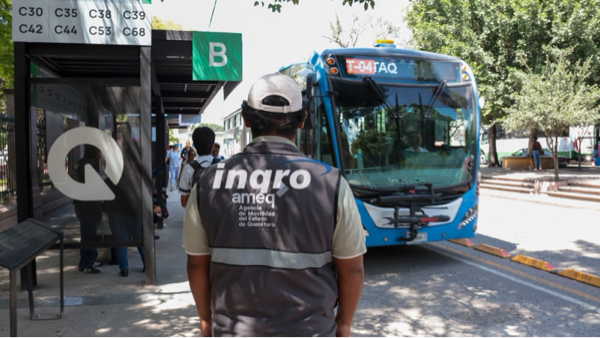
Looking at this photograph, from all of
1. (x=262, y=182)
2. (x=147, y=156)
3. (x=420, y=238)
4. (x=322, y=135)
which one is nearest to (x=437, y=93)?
(x=322, y=135)

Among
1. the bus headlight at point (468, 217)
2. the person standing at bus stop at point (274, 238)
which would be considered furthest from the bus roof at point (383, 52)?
the person standing at bus stop at point (274, 238)

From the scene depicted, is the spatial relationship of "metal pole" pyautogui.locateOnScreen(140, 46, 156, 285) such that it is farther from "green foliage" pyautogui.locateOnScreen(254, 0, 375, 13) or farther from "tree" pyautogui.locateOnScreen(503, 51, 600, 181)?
"tree" pyautogui.locateOnScreen(503, 51, 600, 181)

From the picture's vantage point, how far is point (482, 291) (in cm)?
691

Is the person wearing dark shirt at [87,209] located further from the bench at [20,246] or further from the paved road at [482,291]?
the paved road at [482,291]

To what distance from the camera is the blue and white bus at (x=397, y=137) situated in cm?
811

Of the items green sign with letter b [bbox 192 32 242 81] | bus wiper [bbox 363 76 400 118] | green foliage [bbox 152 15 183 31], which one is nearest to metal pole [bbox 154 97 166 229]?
green sign with letter b [bbox 192 32 242 81]

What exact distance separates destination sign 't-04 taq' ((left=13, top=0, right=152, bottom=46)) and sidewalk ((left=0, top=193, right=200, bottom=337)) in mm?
2970

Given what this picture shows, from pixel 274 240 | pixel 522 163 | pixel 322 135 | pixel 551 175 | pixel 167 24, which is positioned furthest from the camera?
pixel 167 24

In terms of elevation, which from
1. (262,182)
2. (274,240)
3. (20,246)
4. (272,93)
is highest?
(272,93)

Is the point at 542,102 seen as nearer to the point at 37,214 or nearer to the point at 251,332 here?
the point at 37,214

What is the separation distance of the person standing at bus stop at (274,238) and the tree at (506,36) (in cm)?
2276

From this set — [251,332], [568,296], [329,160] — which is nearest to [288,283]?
[251,332]

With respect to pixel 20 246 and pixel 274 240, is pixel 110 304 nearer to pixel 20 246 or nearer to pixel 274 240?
pixel 20 246

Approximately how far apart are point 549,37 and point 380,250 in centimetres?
1890
